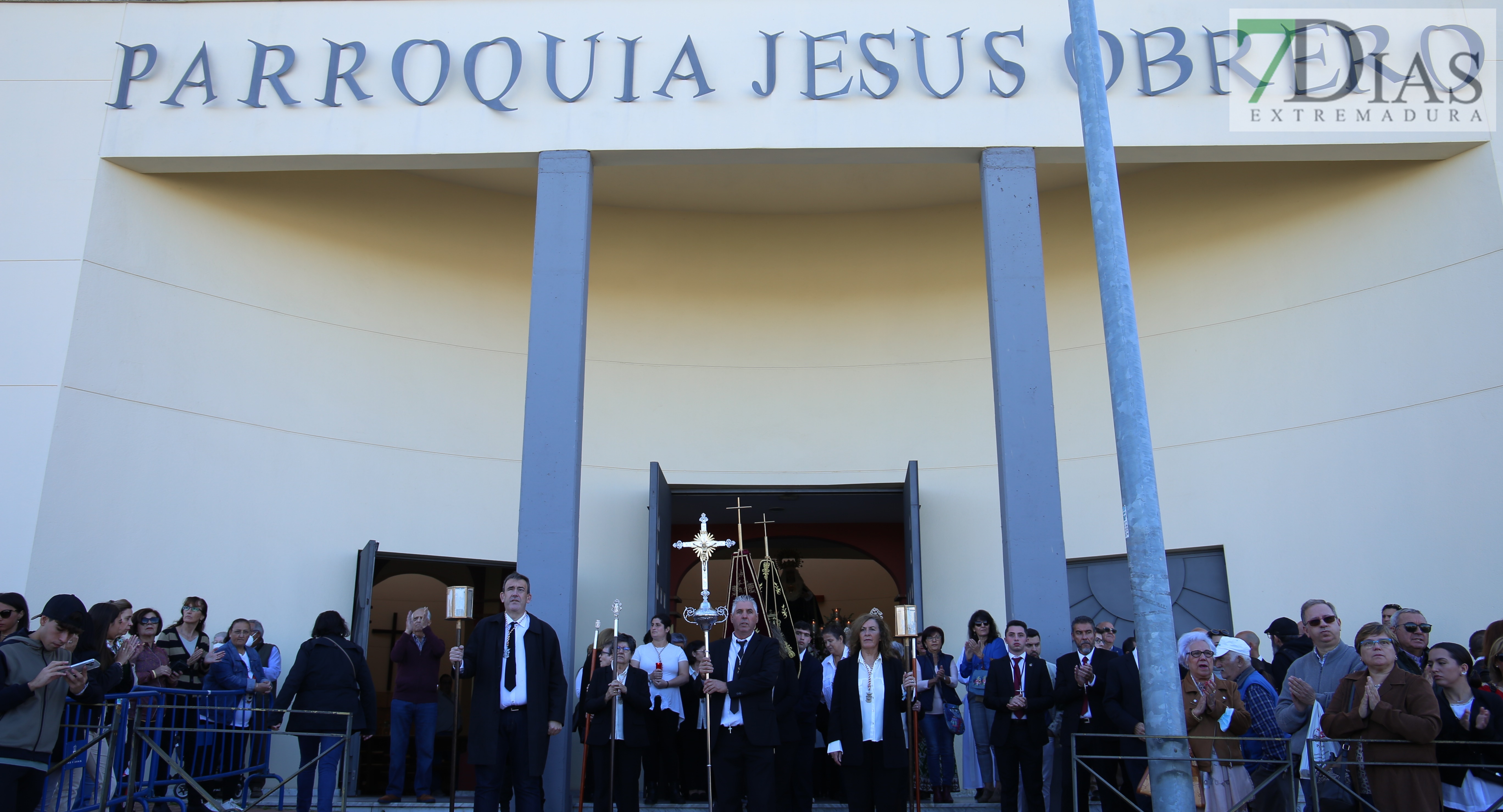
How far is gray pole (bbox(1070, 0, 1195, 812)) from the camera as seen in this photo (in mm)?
4801

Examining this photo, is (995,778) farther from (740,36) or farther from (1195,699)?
(740,36)

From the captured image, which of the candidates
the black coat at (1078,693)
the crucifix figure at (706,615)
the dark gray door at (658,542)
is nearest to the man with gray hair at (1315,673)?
the black coat at (1078,693)

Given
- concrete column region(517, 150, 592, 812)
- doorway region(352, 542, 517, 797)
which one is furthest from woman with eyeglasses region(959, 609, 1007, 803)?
doorway region(352, 542, 517, 797)

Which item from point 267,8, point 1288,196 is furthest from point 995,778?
point 267,8

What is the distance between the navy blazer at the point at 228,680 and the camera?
729 centimetres

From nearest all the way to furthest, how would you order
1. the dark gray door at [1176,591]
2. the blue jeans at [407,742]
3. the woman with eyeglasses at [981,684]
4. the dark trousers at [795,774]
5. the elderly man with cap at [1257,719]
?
the elderly man with cap at [1257,719] < the dark trousers at [795,774] < the woman with eyeglasses at [981,684] < the blue jeans at [407,742] < the dark gray door at [1176,591]

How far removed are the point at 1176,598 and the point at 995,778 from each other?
2.78 m

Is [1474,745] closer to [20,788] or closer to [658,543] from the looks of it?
[20,788]

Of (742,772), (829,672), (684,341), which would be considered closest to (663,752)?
(829,672)

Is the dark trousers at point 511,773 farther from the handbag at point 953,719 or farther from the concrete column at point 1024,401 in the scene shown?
the concrete column at point 1024,401

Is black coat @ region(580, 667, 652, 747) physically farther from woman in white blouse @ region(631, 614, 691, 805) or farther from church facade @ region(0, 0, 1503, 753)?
church facade @ region(0, 0, 1503, 753)

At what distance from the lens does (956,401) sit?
37.5ft

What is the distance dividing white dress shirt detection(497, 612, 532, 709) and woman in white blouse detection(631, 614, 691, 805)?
1.45 meters

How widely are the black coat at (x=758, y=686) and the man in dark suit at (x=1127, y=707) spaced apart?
1.96 meters
